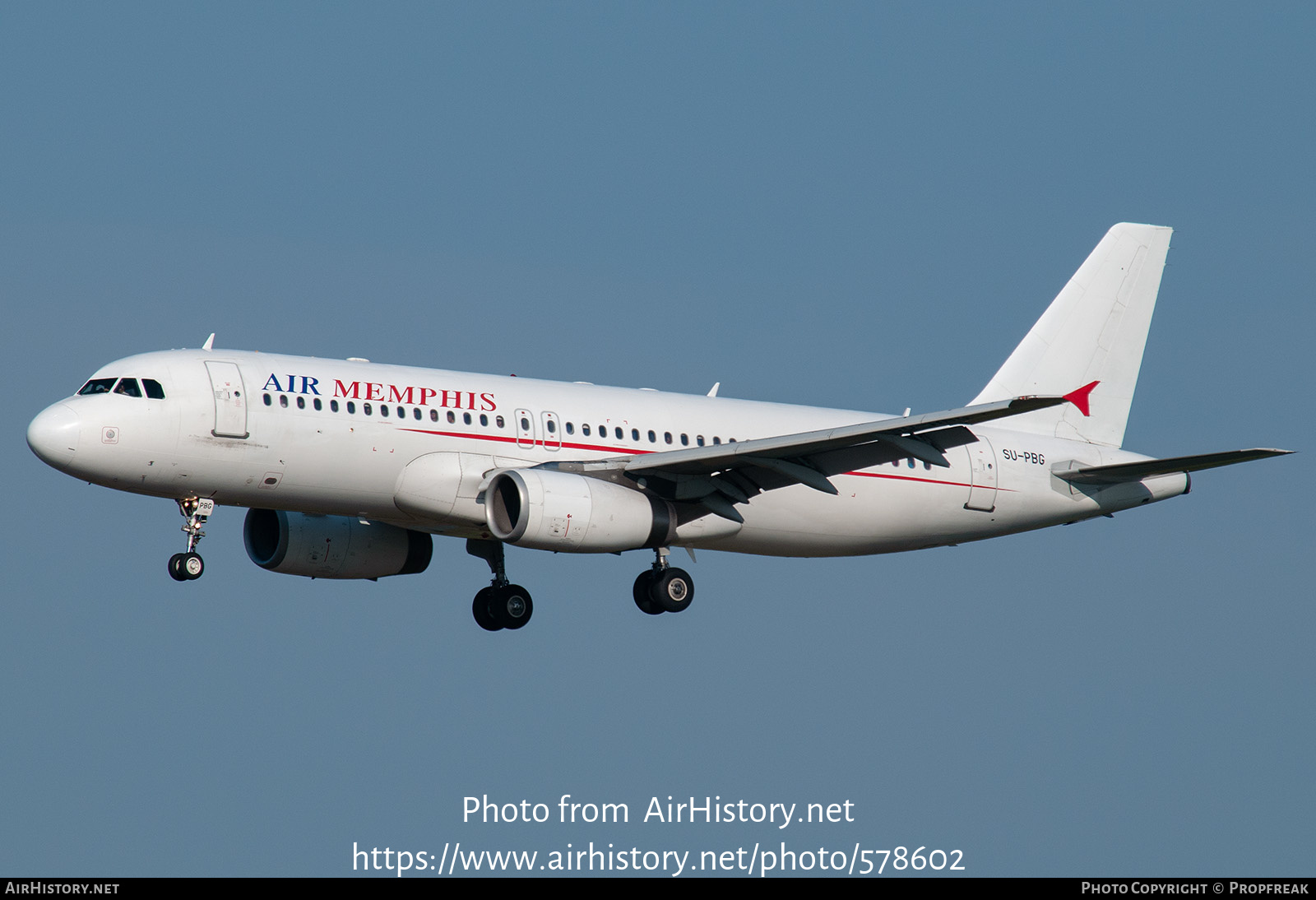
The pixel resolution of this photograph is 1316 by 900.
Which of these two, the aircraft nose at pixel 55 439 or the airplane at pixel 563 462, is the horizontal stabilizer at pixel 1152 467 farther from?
the aircraft nose at pixel 55 439

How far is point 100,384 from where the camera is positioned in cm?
3472

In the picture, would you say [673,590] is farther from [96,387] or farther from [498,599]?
[96,387]

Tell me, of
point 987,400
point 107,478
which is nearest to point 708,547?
point 987,400

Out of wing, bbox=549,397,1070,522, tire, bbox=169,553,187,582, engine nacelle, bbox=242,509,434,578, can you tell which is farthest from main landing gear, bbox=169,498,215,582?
wing, bbox=549,397,1070,522

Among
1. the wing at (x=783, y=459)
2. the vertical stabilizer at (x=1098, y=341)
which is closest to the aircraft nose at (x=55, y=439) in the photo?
the wing at (x=783, y=459)

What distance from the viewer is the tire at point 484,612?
136 ft

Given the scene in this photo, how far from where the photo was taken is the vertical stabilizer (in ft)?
149

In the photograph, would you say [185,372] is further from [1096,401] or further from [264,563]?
[1096,401]

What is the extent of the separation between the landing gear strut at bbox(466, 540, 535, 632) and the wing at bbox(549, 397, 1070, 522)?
528 centimetres

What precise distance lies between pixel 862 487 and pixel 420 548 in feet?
33.8

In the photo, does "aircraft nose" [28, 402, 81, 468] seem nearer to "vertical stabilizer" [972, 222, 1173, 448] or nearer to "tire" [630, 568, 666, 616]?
"tire" [630, 568, 666, 616]

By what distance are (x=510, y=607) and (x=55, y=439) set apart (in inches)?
462

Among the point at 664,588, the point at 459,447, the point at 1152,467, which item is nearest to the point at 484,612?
the point at 664,588

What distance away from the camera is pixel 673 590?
3897 cm
